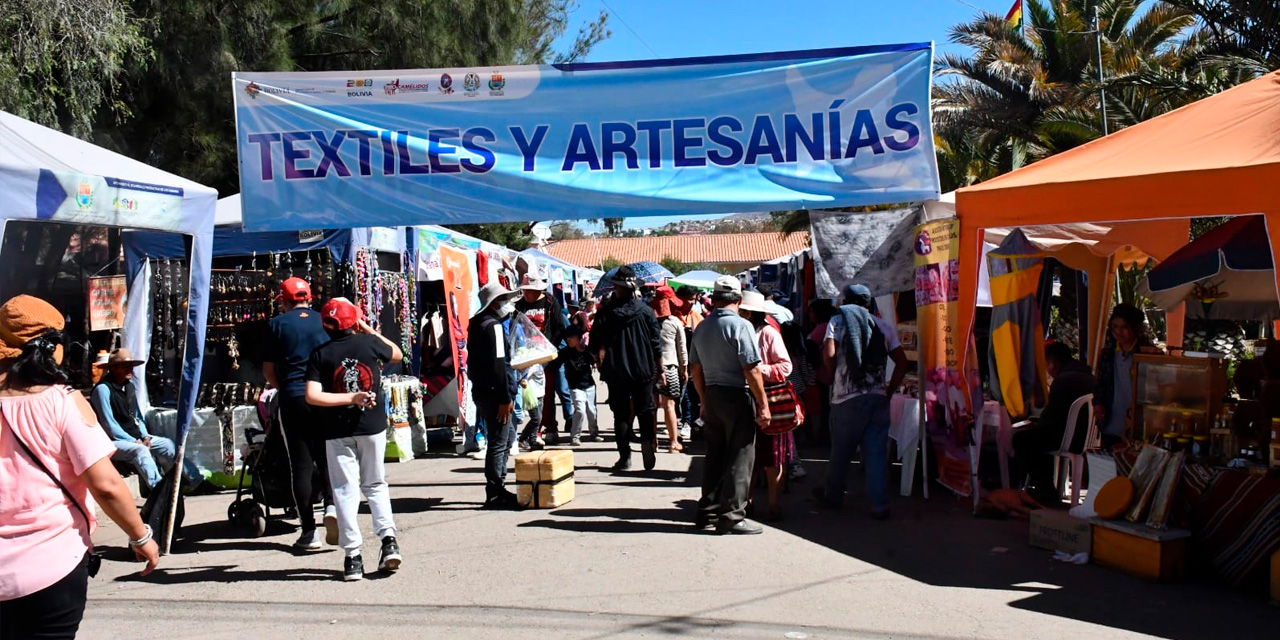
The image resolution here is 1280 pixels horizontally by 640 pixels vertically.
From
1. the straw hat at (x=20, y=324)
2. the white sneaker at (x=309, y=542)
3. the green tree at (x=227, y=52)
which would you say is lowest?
the white sneaker at (x=309, y=542)

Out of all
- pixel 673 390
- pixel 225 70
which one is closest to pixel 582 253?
pixel 225 70

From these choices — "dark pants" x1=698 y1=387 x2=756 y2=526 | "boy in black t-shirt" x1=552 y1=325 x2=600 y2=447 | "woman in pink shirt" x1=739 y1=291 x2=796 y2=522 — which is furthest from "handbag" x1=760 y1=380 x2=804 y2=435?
"boy in black t-shirt" x1=552 y1=325 x2=600 y2=447

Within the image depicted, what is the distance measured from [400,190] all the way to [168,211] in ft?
5.56

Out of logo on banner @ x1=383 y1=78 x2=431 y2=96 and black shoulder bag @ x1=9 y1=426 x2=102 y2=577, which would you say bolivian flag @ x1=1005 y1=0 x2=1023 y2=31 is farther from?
black shoulder bag @ x1=9 y1=426 x2=102 y2=577

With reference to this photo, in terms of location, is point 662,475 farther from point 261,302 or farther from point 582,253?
point 582,253

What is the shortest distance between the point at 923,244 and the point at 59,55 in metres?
9.37

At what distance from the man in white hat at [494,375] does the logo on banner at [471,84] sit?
4.96ft

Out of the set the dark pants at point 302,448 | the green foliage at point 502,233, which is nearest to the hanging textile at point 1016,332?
the dark pants at point 302,448

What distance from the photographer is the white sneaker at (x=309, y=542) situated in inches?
268

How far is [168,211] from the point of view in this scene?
6.72 meters

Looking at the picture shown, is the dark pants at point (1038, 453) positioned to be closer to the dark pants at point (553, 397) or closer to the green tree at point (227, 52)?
the dark pants at point (553, 397)

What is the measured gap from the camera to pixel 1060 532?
639cm

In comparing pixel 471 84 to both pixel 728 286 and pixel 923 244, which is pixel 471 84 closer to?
pixel 728 286

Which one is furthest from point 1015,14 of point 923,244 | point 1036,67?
point 923,244
